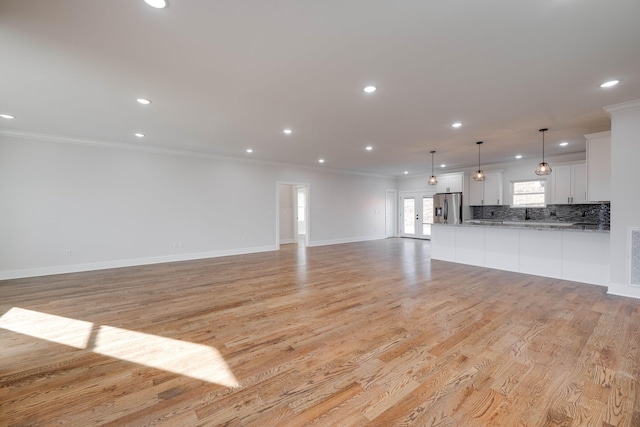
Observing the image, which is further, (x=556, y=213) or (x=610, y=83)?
(x=556, y=213)

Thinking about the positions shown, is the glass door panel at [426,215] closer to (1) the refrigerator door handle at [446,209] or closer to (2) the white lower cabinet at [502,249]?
(1) the refrigerator door handle at [446,209]

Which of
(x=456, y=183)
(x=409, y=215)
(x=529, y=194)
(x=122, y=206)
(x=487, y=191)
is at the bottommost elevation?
(x=409, y=215)

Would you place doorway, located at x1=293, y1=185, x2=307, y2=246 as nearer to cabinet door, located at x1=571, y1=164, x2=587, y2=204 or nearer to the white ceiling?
the white ceiling

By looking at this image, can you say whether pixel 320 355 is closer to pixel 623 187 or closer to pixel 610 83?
pixel 610 83

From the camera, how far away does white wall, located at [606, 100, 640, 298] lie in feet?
12.0

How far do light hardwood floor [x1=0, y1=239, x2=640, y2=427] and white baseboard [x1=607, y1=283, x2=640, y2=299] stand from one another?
0.71 feet

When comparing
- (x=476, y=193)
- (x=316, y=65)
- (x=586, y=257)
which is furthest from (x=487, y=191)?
(x=316, y=65)

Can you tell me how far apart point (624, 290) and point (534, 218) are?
4.18 meters

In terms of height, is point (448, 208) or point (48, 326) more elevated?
point (448, 208)

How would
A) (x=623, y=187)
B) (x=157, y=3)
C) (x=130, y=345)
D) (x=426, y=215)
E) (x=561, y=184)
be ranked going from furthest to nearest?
(x=426, y=215), (x=561, y=184), (x=623, y=187), (x=130, y=345), (x=157, y=3)

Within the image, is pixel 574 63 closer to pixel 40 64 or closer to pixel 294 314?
pixel 294 314

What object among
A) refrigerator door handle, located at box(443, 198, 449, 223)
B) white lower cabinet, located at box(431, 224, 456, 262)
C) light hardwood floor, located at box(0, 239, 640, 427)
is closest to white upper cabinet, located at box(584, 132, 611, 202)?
light hardwood floor, located at box(0, 239, 640, 427)

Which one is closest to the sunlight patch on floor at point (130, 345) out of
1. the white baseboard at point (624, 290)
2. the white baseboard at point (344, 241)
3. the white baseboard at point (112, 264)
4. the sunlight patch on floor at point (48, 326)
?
the sunlight patch on floor at point (48, 326)

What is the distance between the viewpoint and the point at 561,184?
671cm
